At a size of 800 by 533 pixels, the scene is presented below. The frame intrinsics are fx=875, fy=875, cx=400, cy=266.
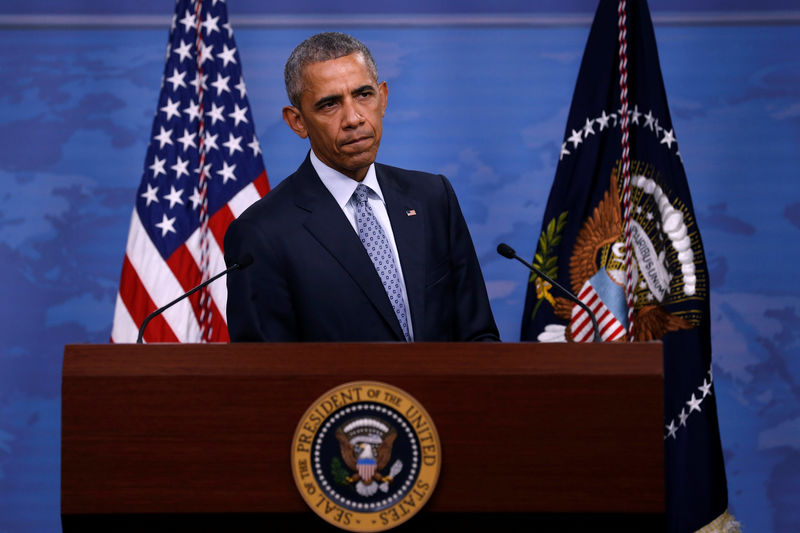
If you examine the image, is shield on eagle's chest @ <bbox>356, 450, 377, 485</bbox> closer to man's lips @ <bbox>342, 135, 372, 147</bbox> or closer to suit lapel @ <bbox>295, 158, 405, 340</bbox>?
suit lapel @ <bbox>295, 158, 405, 340</bbox>

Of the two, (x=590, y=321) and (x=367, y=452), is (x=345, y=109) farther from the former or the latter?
(x=590, y=321)

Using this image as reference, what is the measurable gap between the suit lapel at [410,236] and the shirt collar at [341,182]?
0.02 m

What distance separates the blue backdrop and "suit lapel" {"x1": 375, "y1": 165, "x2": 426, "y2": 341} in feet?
6.19

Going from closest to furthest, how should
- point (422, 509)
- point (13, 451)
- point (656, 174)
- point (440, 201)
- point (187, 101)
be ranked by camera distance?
point (422, 509) → point (440, 201) → point (656, 174) → point (187, 101) → point (13, 451)

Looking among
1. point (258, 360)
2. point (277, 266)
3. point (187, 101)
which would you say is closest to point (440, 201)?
point (277, 266)

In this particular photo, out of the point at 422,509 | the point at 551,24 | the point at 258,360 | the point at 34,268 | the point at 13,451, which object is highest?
the point at 551,24

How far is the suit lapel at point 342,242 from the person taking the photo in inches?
74.9

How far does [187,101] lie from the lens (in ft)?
11.6

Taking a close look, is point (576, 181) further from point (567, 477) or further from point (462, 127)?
point (567, 477)

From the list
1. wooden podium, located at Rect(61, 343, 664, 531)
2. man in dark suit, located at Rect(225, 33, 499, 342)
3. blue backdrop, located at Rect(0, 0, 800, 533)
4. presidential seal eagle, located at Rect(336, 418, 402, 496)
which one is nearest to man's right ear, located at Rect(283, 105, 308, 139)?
man in dark suit, located at Rect(225, 33, 499, 342)

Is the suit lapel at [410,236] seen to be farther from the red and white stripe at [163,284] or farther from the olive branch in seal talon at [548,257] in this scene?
the red and white stripe at [163,284]

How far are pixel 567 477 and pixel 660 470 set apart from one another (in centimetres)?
15

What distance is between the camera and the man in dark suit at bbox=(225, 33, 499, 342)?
6.29 feet

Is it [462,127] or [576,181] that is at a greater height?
[462,127]
